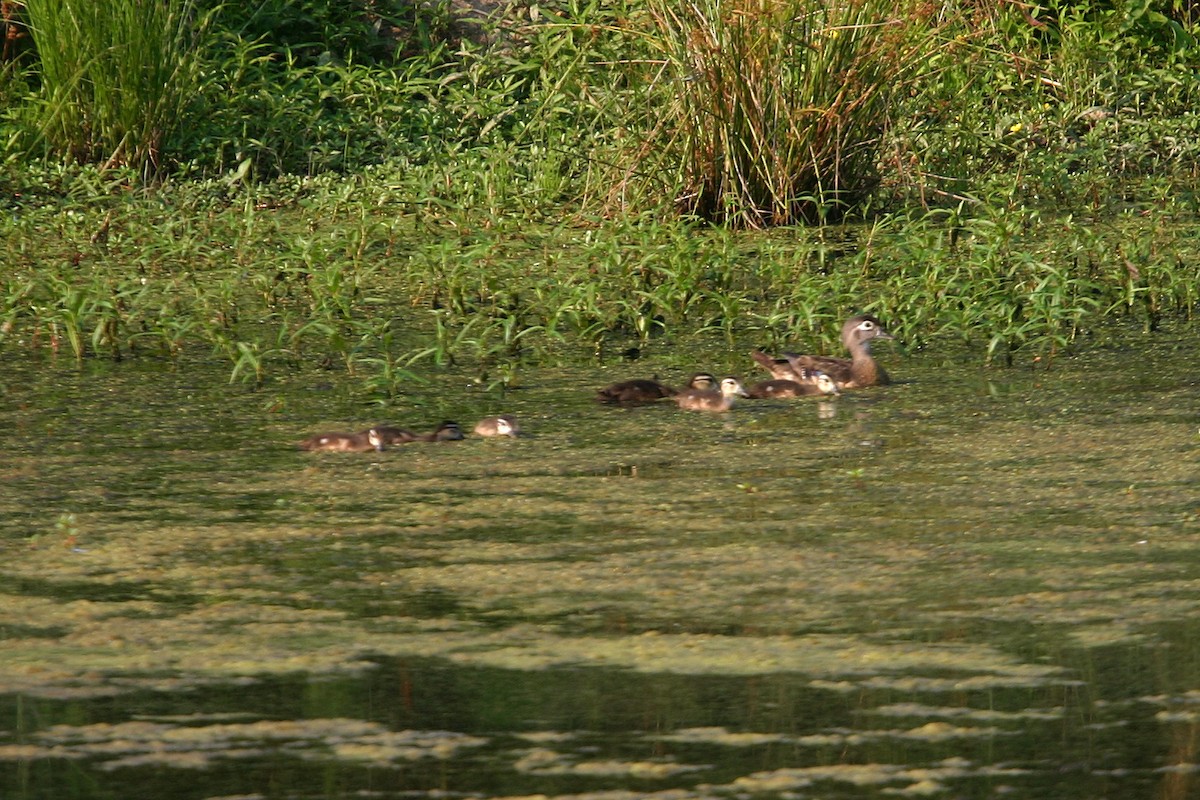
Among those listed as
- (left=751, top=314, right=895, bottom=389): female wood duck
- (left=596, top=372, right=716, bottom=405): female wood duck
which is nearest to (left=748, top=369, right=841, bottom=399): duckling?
(left=751, top=314, right=895, bottom=389): female wood duck

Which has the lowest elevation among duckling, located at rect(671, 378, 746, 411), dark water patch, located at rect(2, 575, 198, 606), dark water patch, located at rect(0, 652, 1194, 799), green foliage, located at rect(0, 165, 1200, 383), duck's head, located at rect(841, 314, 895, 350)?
green foliage, located at rect(0, 165, 1200, 383)

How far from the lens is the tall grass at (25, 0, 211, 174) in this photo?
10.7 metres

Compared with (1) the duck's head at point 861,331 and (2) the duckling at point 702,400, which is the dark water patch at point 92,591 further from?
(1) the duck's head at point 861,331

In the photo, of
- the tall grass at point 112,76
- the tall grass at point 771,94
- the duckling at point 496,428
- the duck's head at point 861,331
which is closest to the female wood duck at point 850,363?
the duck's head at point 861,331

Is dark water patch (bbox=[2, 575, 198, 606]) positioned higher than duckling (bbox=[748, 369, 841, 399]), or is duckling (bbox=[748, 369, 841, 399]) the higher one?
dark water patch (bbox=[2, 575, 198, 606])

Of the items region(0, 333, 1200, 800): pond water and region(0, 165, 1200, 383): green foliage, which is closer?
region(0, 333, 1200, 800): pond water

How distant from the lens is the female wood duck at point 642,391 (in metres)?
6.69

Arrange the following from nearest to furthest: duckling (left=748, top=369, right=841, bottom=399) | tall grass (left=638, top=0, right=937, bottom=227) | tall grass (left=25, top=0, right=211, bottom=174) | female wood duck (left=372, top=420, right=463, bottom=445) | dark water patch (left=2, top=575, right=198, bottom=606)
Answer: dark water patch (left=2, top=575, right=198, bottom=606) < female wood duck (left=372, top=420, right=463, bottom=445) < duckling (left=748, top=369, right=841, bottom=399) < tall grass (left=638, top=0, right=937, bottom=227) < tall grass (left=25, top=0, right=211, bottom=174)

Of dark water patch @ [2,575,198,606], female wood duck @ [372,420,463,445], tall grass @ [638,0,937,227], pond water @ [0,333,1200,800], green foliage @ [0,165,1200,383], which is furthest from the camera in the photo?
tall grass @ [638,0,937,227]

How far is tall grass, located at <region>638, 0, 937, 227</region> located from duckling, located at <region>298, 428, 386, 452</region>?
3545 mm

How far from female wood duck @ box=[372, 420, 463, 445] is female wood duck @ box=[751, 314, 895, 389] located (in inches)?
53.3

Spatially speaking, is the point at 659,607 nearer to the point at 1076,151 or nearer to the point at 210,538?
the point at 210,538

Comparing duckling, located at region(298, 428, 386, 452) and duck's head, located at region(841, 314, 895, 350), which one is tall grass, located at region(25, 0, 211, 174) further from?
duckling, located at region(298, 428, 386, 452)

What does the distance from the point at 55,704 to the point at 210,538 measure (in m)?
1.18
